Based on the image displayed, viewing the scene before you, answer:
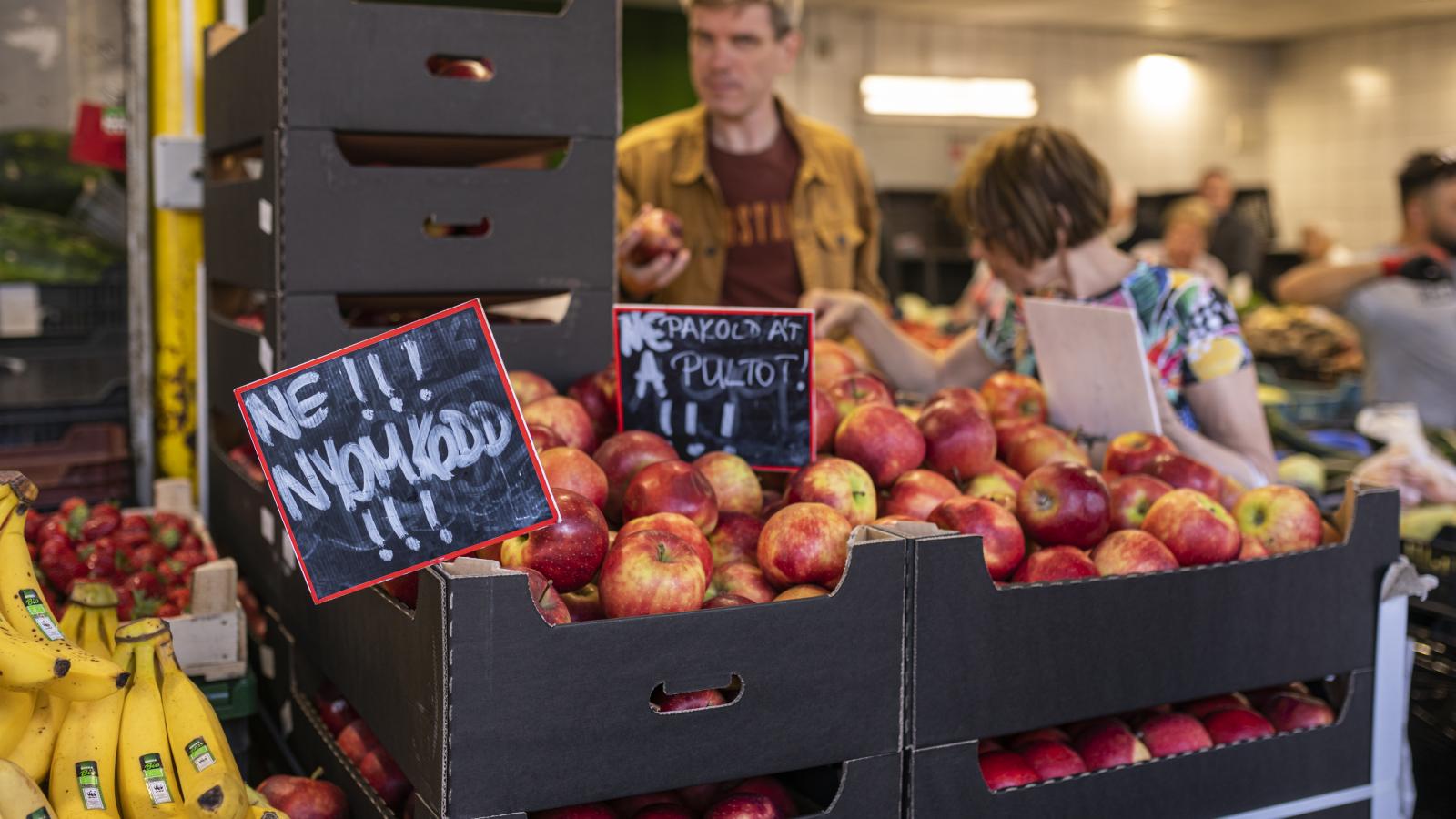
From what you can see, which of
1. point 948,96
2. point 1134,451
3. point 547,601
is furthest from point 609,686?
point 948,96

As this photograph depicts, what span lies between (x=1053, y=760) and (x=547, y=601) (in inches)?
27.7

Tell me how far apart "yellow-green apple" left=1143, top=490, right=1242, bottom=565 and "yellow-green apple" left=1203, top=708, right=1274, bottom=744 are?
0.75 ft

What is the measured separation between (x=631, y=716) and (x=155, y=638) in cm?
58

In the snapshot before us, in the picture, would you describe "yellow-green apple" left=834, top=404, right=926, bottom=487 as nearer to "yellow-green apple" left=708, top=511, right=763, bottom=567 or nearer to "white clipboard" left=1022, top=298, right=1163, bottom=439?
"yellow-green apple" left=708, top=511, right=763, bottom=567

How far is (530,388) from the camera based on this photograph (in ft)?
6.29

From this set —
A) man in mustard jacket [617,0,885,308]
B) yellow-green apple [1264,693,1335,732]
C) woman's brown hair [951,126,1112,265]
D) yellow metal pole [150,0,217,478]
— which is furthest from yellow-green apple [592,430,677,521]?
man in mustard jacket [617,0,885,308]

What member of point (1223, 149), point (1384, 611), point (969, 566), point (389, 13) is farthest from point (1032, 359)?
point (1223, 149)

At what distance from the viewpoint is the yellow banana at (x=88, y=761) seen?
1292 millimetres

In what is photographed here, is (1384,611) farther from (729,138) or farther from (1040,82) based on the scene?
(1040,82)

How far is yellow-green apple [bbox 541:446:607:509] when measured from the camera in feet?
5.34

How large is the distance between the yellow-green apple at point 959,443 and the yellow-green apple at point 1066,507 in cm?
18

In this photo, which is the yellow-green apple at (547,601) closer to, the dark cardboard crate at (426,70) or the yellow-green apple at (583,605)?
the yellow-green apple at (583,605)

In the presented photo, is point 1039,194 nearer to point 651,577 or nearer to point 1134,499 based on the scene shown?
point 1134,499

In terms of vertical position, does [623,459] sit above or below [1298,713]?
above
